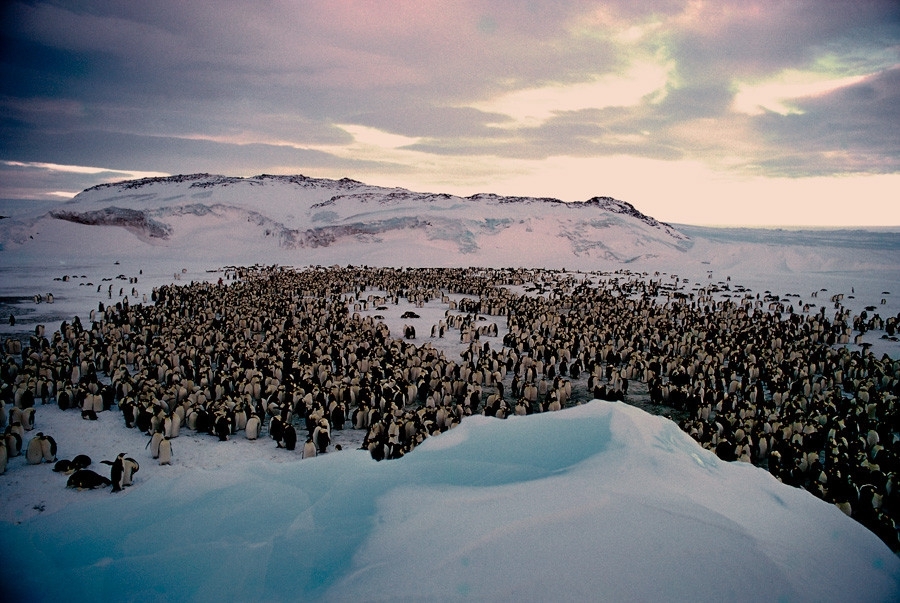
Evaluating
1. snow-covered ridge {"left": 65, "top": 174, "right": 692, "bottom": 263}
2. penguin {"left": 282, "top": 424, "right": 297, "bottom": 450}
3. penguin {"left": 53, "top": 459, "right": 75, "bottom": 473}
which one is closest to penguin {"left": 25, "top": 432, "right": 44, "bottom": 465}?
penguin {"left": 53, "top": 459, "right": 75, "bottom": 473}

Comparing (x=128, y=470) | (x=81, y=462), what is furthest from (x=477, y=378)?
(x=81, y=462)

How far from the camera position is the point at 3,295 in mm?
22984

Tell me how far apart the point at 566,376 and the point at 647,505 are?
9.60 metres

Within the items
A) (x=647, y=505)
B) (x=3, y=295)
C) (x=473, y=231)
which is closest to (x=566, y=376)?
(x=647, y=505)

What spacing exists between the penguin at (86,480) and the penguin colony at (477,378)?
1.4 inches

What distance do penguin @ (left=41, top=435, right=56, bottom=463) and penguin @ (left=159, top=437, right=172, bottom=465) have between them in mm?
1408

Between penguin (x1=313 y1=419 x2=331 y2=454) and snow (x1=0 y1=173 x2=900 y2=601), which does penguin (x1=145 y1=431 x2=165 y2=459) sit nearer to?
A: snow (x1=0 y1=173 x2=900 y2=601)

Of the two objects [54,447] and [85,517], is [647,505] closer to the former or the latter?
[85,517]

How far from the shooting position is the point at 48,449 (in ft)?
23.8

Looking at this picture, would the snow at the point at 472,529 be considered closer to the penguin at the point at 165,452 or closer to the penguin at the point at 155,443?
the penguin at the point at 165,452

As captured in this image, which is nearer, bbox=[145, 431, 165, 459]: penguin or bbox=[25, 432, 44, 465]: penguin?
bbox=[25, 432, 44, 465]: penguin

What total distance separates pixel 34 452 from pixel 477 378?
8118 millimetres

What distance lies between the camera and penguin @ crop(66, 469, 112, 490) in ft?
21.5

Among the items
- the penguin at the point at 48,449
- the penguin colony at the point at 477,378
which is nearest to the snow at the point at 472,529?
the penguin at the point at 48,449
